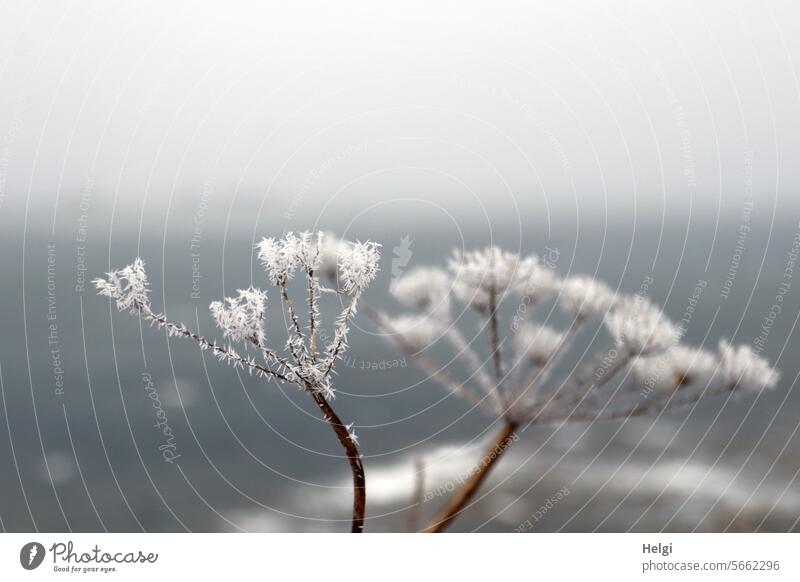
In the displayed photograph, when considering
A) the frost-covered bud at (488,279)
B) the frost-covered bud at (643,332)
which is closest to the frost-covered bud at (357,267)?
the frost-covered bud at (488,279)

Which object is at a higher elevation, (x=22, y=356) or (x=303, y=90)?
(x=303, y=90)

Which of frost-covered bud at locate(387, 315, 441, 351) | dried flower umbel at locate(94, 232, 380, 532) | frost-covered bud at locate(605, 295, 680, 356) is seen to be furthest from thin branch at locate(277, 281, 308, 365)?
frost-covered bud at locate(605, 295, 680, 356)

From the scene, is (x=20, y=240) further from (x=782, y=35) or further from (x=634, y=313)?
(x=782, y=35)

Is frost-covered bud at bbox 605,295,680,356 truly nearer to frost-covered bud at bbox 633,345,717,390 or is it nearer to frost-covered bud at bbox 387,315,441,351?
frost-covered bud at bbox 633,345,717,390

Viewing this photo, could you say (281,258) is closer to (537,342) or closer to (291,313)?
(291,313)

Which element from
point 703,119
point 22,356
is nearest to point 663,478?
point 703,119

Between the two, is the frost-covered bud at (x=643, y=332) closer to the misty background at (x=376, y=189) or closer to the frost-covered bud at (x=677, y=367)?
the frost-covered bud at (x=677, y=367)
